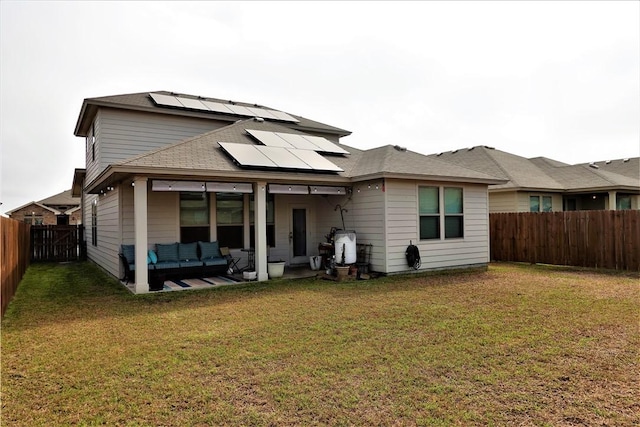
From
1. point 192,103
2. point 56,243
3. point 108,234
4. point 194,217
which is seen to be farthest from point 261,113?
point 56,243

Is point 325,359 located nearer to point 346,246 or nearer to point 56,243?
point 346,246

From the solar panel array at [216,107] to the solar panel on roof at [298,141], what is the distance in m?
2.85

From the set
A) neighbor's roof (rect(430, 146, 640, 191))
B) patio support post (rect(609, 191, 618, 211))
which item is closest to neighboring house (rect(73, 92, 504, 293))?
neighbor's roof (rect(430, 146, 640, 191))

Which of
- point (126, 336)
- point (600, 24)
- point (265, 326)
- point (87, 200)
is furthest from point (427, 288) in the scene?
point (87, 200)

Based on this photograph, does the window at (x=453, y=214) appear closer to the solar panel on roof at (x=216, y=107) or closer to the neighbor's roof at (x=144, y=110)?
the neighbor's roof at (x=144, y=110)

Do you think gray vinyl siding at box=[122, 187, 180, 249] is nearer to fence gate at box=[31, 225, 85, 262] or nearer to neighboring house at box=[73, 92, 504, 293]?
neighboring house at box=[73, 92, 504, 293]

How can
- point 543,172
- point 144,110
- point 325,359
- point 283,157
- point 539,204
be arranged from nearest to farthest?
point 325,359
point 283,157
point 144,110
point 539,204
point 543,172

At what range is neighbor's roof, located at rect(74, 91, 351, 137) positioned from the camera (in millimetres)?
11250

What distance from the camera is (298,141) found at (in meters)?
11.7

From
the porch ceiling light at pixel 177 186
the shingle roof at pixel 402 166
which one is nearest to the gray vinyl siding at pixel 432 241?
the shingle roof at pixel 402 166

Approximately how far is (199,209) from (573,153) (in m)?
32.8

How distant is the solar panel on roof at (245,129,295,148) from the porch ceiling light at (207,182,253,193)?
2.10 metres

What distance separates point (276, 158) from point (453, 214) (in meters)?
5.23

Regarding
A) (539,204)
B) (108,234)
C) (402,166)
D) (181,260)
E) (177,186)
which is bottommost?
(181,260)
